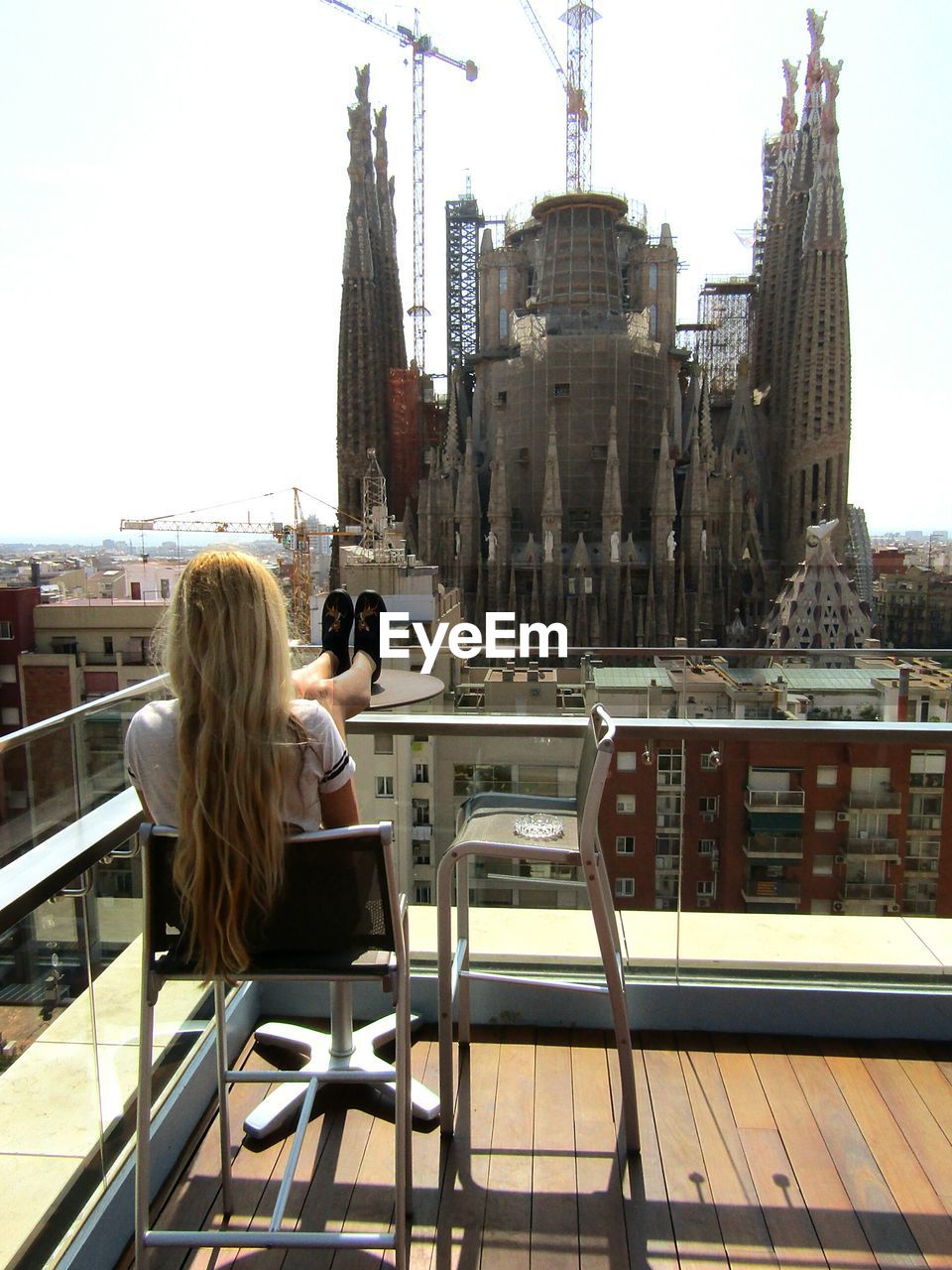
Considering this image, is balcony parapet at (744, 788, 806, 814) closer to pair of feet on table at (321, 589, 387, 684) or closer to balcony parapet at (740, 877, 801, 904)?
balcony parapet at (740, 877, 801, 904)

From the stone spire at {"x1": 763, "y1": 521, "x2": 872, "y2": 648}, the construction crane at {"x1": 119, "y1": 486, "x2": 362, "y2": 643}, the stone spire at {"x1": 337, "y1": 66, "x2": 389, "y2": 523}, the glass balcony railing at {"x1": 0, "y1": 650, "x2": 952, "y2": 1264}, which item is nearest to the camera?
the glass balcony railing at {"x1": 0, "y1": 650, "x2": 952, "y2": 1264}

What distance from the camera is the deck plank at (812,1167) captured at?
171cm

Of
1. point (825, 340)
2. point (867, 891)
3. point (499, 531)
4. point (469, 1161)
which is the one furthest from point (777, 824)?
point (825, 340)

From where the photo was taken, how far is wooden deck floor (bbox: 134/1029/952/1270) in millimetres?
1720

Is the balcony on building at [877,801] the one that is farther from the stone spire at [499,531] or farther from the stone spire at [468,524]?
the stone spire at [468,524]

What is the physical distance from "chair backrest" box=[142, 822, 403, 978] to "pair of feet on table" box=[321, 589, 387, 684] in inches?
22.9

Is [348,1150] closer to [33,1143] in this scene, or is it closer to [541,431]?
[33,1143]

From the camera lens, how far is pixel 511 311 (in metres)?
37.4

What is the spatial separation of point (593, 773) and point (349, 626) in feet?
2.04

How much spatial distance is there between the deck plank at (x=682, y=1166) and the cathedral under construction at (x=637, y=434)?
91.3 ft

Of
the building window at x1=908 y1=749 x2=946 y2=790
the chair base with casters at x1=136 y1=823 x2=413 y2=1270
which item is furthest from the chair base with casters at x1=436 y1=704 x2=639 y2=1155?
the building window at x1=908 y1=749 x2=946 y2=790

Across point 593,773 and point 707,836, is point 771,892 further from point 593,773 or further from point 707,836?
point 593,773

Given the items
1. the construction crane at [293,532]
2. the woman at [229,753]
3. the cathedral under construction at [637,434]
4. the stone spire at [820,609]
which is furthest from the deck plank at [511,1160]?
the construction crane at [293,532]

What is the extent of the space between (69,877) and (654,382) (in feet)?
110
